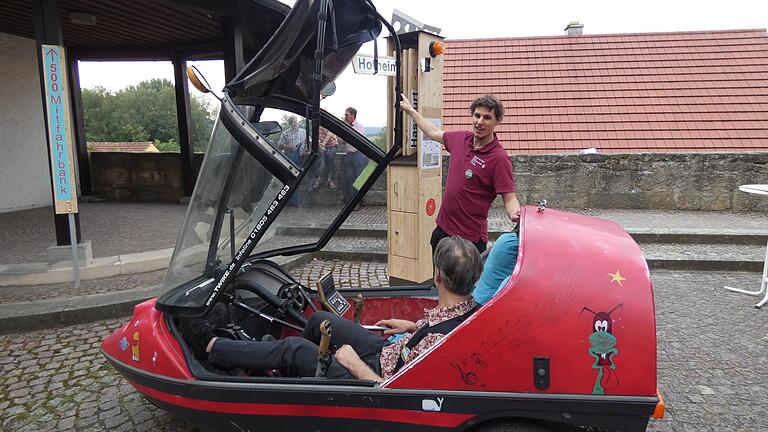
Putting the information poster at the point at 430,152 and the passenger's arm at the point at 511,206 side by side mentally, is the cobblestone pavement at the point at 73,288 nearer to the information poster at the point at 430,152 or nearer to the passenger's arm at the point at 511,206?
the information poster at the point at 430,152

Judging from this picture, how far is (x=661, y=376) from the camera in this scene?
3314 mm

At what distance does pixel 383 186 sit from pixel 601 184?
4.12 meters

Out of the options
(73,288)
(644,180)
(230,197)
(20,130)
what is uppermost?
(20,130)

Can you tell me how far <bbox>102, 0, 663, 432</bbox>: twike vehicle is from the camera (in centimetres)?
183

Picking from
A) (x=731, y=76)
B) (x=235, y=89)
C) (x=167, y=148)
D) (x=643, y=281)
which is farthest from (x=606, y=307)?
(x=731, y=76)

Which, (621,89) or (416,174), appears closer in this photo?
(416,174)

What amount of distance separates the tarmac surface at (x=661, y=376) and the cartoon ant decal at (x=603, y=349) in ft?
0.17

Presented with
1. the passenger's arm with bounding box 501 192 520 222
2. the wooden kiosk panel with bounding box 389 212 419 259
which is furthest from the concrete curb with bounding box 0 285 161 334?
the passenger's arm with bounding box 501 192 520 222

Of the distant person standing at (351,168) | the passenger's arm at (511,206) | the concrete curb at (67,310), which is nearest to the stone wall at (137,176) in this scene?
the concrete curb at (67,310)

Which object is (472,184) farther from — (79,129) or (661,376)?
(79,129)

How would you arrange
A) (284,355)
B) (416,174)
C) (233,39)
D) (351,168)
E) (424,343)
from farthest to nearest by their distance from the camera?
(233,39) < (416,174) < (351,168) < (284,355) < (424,343)

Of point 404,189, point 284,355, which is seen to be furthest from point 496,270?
point 404,189

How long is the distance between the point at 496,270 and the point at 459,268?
0.22 metres

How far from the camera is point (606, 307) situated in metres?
1.81
